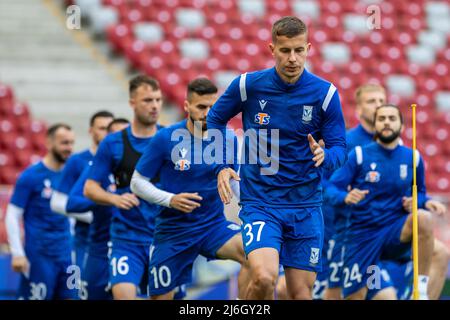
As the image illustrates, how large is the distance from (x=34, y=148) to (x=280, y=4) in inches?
277

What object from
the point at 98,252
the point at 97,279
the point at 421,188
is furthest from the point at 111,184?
the point at 421,188

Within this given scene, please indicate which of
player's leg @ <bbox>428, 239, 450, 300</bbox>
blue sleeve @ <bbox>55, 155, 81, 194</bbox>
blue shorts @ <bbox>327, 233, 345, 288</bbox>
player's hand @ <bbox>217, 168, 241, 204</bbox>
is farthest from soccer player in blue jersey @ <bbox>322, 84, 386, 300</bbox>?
player's hand @ <bbox>217, 168, 241, 204</bbox>

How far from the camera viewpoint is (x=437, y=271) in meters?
10.1

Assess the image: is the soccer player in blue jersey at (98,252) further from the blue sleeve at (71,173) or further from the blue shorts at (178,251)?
the blue shorts at (178,251)

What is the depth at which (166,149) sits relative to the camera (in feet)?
28.2

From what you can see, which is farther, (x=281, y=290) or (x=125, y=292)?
(x=281, y=290)

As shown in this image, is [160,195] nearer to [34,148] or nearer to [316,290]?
[316,290]

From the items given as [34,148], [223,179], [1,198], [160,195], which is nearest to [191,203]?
[160,195]

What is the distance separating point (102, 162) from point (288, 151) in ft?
8.46

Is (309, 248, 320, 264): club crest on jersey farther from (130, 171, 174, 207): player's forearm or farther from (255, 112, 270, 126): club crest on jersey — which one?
(130, 171, 174, 207): player's forearm

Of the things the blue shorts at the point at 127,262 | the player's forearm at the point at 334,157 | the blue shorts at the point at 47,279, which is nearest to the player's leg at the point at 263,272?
the player's forearm at the point at 334,157

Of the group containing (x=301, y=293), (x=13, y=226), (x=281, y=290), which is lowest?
(x=281, y=290)

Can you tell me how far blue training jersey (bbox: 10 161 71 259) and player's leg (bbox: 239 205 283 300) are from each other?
429 cm

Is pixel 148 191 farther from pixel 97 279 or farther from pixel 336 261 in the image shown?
pixel 336 261
